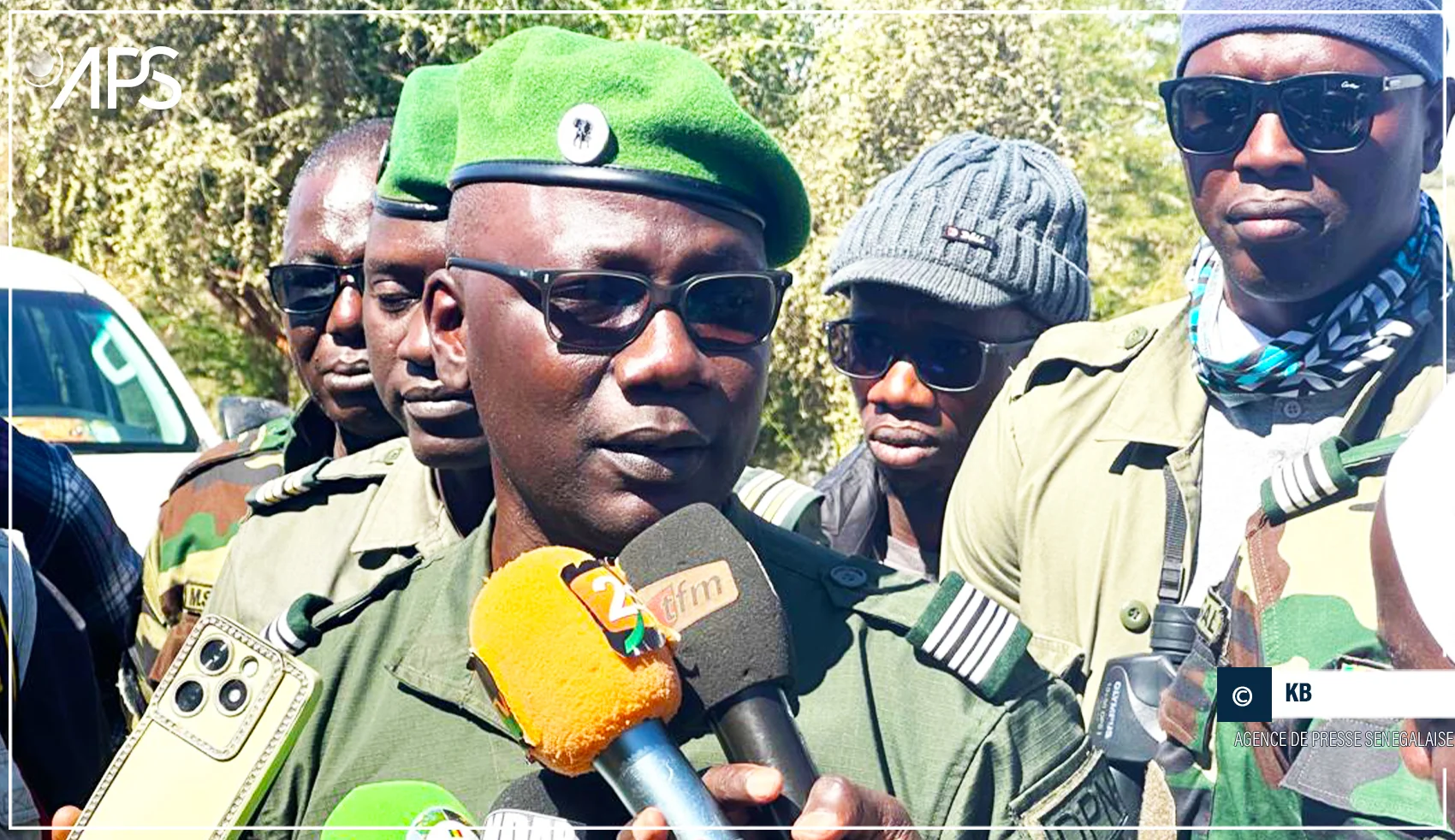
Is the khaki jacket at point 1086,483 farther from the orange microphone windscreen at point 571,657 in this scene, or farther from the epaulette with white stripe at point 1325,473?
the orange microphone windscreen at point 571,657

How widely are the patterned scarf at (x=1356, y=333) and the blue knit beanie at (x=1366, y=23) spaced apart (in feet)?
0.60

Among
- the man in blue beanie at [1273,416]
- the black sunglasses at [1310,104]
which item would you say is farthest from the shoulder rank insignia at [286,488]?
the black sunglasses at [1310,104]

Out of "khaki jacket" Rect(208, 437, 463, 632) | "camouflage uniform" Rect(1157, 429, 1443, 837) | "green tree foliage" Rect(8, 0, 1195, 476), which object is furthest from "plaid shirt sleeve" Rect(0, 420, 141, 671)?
"camouflage uniform" Rect(1157, 429, 1443, 837)

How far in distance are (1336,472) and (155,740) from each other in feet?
4.48

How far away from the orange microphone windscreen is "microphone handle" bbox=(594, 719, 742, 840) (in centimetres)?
1

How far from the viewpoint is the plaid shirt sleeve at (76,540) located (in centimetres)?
293

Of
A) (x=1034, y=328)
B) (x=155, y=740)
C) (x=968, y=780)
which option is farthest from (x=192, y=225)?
(x=968, y=780)

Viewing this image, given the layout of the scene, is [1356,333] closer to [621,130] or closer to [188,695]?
[621,130]

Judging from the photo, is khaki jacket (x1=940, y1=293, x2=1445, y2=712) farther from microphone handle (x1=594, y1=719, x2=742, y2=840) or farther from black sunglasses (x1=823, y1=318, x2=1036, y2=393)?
microphone handle (x1=594, y1=719, x2=742, y2=840)

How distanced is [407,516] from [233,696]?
97cm

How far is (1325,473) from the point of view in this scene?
2.36 meters

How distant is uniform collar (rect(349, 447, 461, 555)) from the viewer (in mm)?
2975

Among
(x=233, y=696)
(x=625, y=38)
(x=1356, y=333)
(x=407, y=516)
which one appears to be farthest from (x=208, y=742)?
(x=1356, y=333)

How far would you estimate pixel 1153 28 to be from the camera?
2684 millimetres
